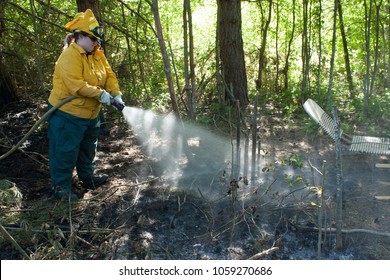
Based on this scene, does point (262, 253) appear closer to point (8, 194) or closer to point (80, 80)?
point (80, 80)

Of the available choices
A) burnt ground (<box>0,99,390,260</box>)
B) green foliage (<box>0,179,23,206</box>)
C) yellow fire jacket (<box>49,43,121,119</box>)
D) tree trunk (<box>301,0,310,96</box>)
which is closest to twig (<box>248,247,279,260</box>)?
burnt ground (<box>0,99,390,260</box>)

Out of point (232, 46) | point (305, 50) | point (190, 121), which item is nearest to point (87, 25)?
point (190, 121)

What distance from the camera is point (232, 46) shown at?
727 cm

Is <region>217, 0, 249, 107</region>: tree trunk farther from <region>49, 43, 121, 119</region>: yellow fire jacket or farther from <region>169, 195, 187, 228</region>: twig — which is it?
<region>169, 195, 187, 228</region>: twig

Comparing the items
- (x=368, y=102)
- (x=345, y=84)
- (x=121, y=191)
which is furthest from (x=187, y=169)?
(x=345, y=84)

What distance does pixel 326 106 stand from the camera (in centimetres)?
682

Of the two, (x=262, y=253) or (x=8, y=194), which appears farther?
(x=8, y=194)

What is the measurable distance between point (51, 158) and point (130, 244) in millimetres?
1424

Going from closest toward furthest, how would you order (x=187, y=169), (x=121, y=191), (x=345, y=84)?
(x=121, y=191), (x=187, y=169), (x=345, y=84)

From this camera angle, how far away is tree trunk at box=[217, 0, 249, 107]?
23.3ft

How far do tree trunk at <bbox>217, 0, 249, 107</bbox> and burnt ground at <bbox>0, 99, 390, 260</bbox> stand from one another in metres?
1.87

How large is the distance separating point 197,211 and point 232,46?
3779 mm

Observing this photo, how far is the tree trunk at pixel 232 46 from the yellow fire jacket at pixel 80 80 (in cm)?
292

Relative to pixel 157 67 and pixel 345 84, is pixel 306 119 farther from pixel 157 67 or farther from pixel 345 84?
pixel 157 67
